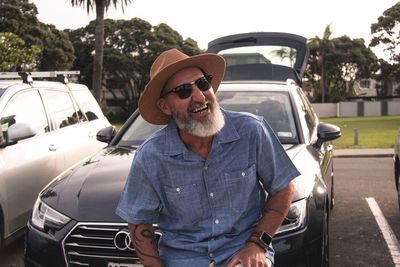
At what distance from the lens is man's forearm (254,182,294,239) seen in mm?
2191

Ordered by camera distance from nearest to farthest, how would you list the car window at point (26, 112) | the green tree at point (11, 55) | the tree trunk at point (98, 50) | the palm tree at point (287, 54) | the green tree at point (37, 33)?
the car window at point (26, 112) → the palm tree at point (287, 54) → the tree trunk at point (98, 50) → the green tree at point (11, 55) → the green tree at point (37, 33)

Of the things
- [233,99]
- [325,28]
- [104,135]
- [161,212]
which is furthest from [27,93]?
[325,28]

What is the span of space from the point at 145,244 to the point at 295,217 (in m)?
1.14

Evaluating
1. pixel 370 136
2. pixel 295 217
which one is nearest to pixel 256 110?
pixel 295 217

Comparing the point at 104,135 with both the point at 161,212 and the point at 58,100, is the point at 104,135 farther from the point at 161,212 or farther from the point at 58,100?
the point at 161,212

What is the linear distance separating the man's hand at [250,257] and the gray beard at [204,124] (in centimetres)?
49

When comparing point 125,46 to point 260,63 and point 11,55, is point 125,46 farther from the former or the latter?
point 260,63

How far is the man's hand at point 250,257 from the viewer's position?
210 cm

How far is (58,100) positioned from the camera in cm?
627

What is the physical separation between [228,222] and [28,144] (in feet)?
11.5

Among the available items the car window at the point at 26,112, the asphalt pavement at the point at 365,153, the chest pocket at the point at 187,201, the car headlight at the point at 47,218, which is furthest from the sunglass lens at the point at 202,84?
the asphalt pavement at the point at 365,153

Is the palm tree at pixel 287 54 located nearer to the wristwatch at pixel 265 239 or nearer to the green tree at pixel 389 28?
the wristwatch at pixel 265 239

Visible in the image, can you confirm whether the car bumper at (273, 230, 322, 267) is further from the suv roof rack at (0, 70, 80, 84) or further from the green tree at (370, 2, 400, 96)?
the green tree at (370, 2, 400, 96)

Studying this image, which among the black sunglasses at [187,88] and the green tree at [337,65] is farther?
the green tree at [337,65]
